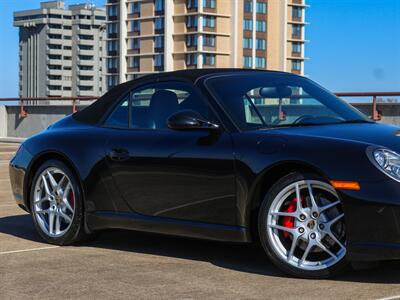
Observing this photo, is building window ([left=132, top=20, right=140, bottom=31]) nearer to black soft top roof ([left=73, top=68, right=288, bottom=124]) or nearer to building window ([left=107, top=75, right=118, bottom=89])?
building window ([left=107, top=75, right=118, bottom=89])

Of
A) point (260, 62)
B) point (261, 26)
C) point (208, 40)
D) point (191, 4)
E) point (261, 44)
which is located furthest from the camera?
point (260, 62)

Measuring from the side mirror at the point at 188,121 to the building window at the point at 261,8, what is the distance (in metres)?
127

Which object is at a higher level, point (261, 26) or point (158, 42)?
point (261, 26)

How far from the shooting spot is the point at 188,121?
18.1 feet

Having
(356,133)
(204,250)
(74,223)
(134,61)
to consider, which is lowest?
(204,250)

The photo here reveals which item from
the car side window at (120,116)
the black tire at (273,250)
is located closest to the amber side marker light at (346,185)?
the black tire at (273,250)

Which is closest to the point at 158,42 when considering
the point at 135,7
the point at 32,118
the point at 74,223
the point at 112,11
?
the point at 135,7

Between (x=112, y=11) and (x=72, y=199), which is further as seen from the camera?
(x=112, y=11)

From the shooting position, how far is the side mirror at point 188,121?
549cm

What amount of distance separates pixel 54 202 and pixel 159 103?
4.16ft

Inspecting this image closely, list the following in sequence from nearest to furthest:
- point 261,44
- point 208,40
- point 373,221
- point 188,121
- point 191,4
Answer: point 373,221 < point 188,121 < point 208,40 < point 191,4 < point 261,44

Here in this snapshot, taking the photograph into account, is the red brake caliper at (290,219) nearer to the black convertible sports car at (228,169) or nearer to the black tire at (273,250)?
the black convertible sports car at (228,169)

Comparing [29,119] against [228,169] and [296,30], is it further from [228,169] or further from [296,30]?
[296,30]

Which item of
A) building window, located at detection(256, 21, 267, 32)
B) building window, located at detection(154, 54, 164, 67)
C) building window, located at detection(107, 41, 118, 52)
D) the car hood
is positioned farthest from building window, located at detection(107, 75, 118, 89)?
the car hood
